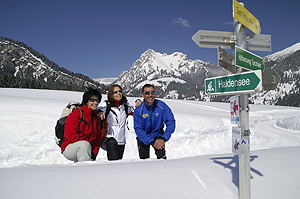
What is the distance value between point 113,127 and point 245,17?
3182 millimetres

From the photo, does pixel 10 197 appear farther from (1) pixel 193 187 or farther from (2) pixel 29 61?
(2) pixel 29 61

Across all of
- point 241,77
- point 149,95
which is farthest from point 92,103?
point 241,77

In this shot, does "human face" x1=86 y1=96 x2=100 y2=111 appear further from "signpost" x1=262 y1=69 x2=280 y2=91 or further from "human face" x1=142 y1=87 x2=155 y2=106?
"signpost" x1=262 y1=69 x2=280 y2=91

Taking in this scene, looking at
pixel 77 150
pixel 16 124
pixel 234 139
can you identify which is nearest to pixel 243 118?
pixel 234 139

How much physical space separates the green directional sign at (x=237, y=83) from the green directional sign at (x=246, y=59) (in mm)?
143

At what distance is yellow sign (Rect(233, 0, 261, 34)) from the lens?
2111 mm

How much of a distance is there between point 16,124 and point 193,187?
737 centimetres

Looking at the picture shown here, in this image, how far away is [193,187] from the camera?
7.13 feet

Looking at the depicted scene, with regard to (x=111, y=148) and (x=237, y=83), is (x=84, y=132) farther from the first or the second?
(x=237, y=83)

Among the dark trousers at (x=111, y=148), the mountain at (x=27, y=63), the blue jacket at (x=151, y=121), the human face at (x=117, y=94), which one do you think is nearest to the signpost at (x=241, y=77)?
the blue jacket at (x=151, y=121)

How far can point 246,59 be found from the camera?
6.54ft

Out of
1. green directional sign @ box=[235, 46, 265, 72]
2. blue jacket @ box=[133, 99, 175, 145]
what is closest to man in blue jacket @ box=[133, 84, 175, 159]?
blue jacket @ box=[133, 99, 175, 145]

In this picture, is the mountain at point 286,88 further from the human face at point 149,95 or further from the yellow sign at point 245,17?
the yellow sign at point 245,17

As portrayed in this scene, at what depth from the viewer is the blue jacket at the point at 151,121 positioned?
3875mm
